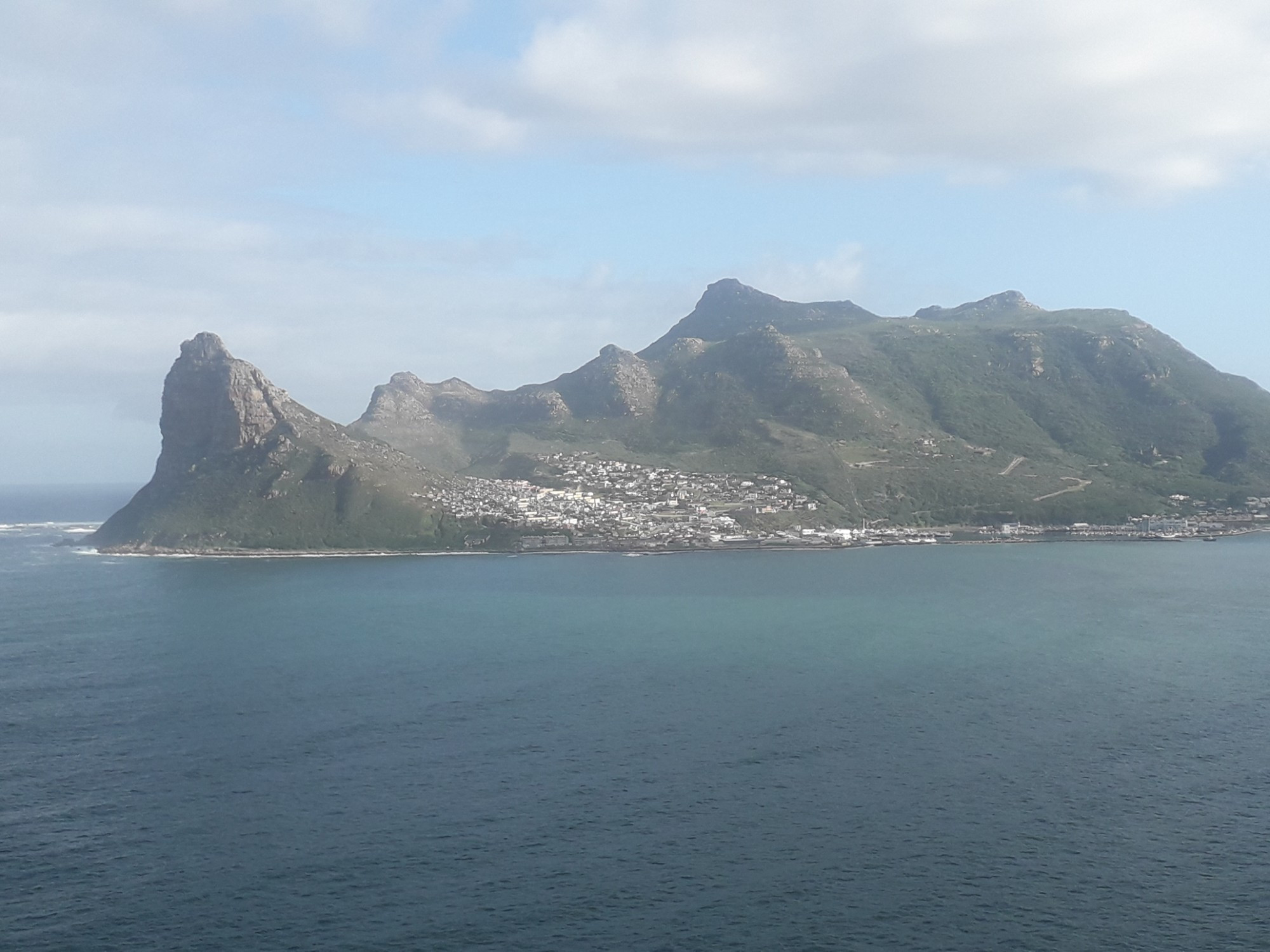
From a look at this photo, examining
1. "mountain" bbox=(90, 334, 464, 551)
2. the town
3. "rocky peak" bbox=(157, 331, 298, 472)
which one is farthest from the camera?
"rocky peak" bbox=(157, 331, 298, 472)

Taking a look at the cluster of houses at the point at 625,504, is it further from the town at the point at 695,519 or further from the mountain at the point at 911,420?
the mountain at the point at 911,420

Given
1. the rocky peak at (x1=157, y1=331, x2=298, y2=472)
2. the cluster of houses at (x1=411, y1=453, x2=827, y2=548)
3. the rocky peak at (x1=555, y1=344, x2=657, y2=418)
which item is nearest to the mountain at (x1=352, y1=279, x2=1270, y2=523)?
the rocky peak at (x1=555, y1=344, x2=657, y2=418)

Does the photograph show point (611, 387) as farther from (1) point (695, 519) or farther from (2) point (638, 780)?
(2) point (638, 780)

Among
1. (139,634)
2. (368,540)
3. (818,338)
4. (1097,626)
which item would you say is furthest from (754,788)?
(818,338)

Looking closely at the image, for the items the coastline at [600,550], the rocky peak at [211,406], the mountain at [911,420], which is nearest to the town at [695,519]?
the coastline at [600,550]

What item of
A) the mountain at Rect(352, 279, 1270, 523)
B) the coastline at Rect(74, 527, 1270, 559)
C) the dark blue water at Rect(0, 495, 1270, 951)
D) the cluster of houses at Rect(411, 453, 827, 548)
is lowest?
the dark blue water at Rect(0, 495, 1270, 951)

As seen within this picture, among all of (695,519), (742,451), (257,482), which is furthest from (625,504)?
(257,482)

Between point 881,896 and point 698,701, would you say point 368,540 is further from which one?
point 881,896

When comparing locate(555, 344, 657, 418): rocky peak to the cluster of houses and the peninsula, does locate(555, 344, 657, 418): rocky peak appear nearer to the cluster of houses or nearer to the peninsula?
the peninsula
